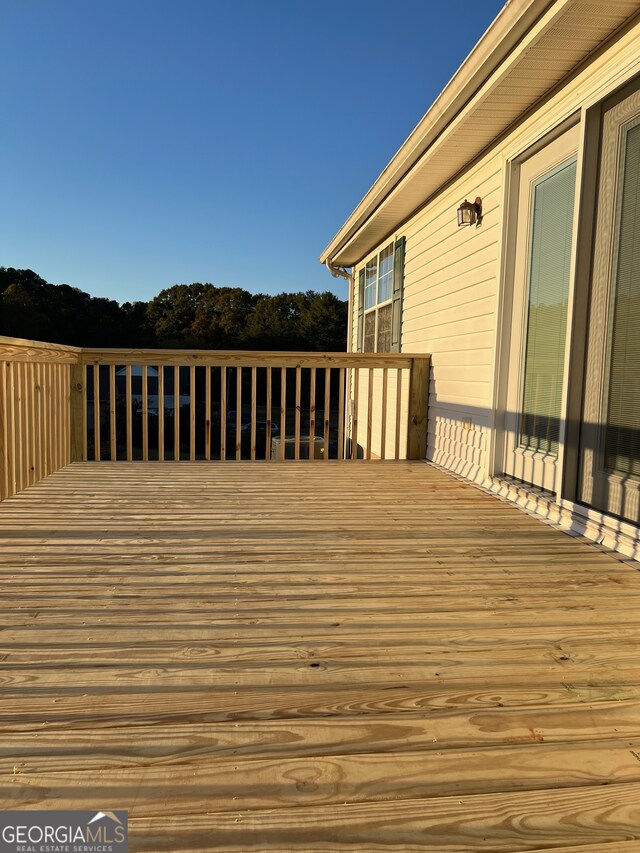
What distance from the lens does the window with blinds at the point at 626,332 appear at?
2572 mm

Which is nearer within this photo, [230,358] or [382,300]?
[230,358]

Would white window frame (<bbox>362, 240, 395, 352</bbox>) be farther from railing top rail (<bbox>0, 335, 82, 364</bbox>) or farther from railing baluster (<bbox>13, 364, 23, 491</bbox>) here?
railing baluster (<bbox>13, 364, 23, 491</bbox>)

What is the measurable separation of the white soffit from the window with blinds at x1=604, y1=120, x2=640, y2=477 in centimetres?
51

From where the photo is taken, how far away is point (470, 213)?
4422mm

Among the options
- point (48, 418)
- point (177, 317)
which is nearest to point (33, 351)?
point (48, 418)

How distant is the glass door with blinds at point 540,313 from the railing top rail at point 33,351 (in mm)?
2984

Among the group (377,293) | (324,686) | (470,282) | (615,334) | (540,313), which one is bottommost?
(324,686)

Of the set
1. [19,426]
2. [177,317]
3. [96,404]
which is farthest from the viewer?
[177,317]

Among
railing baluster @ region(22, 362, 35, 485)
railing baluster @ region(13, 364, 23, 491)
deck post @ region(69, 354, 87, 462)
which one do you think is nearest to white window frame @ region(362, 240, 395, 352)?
deck post @ region(69, 354, 87, 462)

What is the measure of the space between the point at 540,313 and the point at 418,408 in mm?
2032

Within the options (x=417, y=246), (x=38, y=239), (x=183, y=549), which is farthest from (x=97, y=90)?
(x=38, y=239)

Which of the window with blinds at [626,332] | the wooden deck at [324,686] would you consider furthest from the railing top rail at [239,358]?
the window with blinds at [626,332]

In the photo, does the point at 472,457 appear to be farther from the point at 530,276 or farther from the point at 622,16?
the point at 622,16

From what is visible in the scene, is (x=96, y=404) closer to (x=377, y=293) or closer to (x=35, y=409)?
(x=35, y=409)
